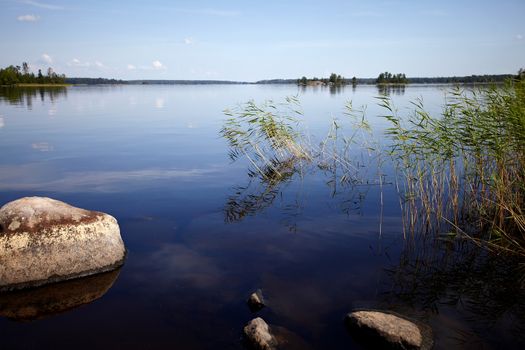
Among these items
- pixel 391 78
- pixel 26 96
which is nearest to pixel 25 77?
pixel 26 96

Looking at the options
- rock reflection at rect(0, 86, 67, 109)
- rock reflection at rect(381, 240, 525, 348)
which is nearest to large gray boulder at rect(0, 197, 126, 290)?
rock reflection at rect(381, 240, 525, 348)

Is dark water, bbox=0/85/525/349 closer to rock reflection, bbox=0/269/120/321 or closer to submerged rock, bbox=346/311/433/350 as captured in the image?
rock reflection, bbox=0/269/120/321

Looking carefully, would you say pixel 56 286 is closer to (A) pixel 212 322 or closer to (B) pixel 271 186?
(A) pixel 212 322

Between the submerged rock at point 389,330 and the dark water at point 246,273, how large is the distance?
28 centimetres

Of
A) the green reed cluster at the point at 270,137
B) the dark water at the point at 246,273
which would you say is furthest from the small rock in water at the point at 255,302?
the green reed cluster at the point at 270,137

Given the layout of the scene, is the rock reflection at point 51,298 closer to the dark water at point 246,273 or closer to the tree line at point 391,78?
the dark water at point 246,273

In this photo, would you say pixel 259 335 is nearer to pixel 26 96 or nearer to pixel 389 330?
pixel 389 330

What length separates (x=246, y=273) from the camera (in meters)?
9.44

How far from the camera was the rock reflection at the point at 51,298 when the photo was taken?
761cm

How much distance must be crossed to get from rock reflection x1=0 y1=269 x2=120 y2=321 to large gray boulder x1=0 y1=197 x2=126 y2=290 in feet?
0.57

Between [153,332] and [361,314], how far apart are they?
3799mm

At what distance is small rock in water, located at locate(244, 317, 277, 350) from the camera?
6531mm

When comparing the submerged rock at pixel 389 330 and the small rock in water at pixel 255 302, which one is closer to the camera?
the submerged rock at pixel 389 330

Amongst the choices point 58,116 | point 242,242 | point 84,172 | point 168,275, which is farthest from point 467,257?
point 58,116
